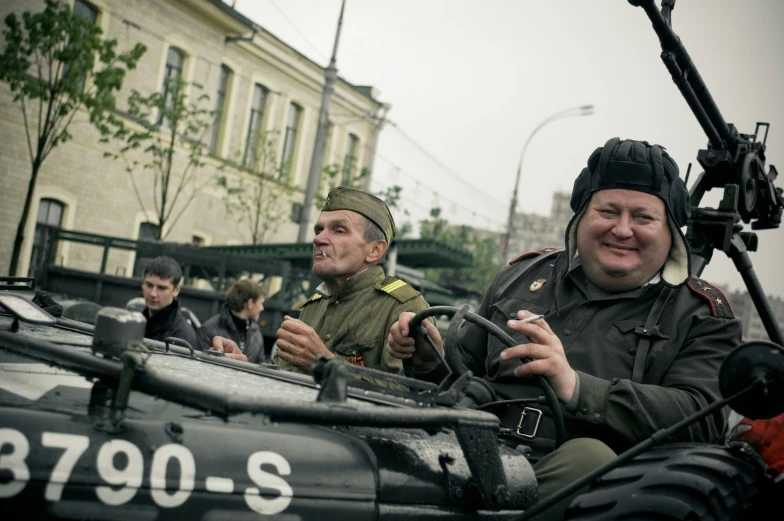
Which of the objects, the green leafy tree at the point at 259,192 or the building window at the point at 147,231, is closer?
the building window at the point at 147,231

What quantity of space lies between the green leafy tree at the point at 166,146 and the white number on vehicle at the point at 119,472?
17.6 m

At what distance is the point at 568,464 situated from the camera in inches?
107

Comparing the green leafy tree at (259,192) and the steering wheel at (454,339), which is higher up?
the green leafy tree at (259,192)

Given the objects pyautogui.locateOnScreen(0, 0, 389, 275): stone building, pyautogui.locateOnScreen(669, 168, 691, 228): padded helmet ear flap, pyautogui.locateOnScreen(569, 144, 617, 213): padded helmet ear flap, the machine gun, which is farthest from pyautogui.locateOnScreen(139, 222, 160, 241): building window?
pyautogui.locateOnScreen(669, 168, 691, 228): padded helmet ear flap

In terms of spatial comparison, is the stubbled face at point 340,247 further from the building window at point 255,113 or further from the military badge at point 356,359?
the building window at point 255,113

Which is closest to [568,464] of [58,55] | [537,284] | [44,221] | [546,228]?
[537,284]

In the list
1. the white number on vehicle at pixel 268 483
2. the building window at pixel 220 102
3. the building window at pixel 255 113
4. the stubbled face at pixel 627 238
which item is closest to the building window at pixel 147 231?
the building window at pixel 220 102

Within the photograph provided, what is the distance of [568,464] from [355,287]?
1.57 metres

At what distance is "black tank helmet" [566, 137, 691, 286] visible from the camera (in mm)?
3467

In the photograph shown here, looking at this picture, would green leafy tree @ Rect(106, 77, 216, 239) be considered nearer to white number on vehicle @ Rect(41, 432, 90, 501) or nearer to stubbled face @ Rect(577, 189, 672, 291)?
stubbled face @ Rect(577, 189, 672, 291)

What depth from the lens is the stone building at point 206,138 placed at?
2095 centimetres

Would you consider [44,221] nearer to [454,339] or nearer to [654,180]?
[654,180]

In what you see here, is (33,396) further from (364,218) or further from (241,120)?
(241,120)

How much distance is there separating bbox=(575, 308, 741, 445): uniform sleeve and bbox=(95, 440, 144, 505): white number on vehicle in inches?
60.9
